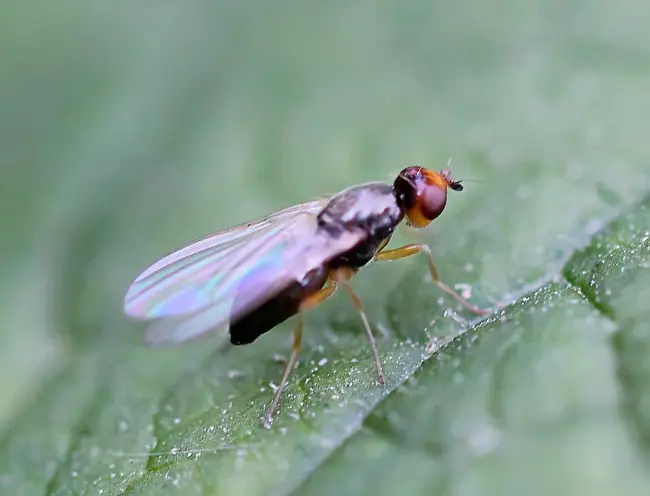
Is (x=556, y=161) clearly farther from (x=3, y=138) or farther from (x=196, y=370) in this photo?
(x=3, y=138)

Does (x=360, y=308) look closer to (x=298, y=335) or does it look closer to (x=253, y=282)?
(x=298, y=335)

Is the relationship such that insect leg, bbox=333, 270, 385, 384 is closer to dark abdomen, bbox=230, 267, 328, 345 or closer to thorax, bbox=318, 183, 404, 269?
thorax, bbox=318, 183, 404, 269

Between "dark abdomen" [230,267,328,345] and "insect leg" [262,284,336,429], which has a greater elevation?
"dark abdomen" [230,267,328,345]

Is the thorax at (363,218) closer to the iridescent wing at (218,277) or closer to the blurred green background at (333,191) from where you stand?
the iridescent wing at (218,277)

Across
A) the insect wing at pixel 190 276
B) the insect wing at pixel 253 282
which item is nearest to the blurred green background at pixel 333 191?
the insect wing at pixel 253 282

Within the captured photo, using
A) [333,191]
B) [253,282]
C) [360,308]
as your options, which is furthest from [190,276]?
[333,191]

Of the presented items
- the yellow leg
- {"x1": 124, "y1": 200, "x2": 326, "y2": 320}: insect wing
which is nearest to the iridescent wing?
{"x1": 124, "y1": 200, "x2": 326, "y2": 320}: insect wing
